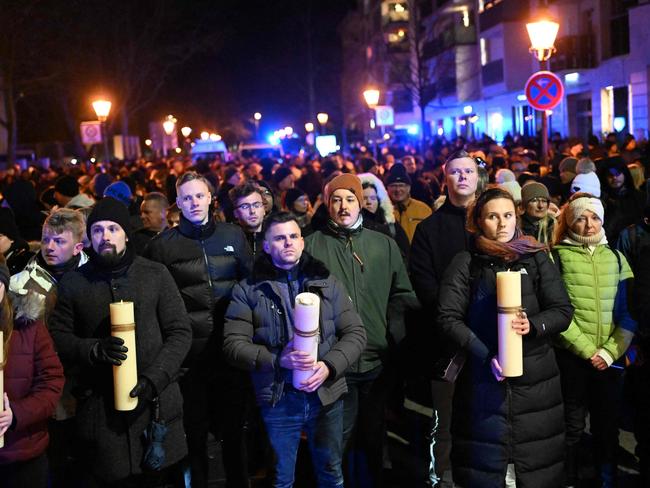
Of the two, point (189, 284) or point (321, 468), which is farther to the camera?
point (189, 284)

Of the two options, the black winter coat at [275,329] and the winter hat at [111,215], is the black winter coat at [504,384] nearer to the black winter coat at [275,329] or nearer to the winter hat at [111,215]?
the black winter coat at [275,329]

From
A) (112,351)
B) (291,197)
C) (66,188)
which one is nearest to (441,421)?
(112,351)

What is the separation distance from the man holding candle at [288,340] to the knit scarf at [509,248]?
86 cm

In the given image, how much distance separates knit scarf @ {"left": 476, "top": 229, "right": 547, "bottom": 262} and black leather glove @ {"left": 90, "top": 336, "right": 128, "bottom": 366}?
2120 millimetres

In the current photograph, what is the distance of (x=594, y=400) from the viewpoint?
6.30 meters

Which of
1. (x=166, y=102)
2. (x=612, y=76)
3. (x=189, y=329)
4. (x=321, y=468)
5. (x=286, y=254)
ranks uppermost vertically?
(x=166, y=102)

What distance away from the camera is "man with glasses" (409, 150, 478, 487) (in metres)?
6.50

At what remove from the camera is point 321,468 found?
546 cm

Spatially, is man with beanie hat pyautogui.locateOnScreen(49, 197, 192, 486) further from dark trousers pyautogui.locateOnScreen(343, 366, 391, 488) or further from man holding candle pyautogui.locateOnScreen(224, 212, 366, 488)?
dark trousers pyautogui.locateOnScreen(343, 366, 391, 488)

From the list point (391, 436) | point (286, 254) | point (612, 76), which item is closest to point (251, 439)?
point (391, 436)

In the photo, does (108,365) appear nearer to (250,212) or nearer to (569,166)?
(250,212)

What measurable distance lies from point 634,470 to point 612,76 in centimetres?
2652

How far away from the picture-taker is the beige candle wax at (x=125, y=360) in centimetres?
487

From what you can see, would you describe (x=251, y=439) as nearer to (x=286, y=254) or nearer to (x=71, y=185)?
(x=286, y=254)
